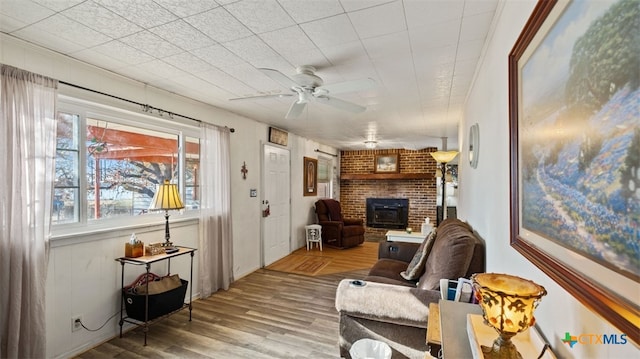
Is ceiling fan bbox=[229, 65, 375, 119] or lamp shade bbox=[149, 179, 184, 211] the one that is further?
lamp shade bbox=[149, 179, 184, 211]

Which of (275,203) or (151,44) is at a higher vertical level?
(151,44)

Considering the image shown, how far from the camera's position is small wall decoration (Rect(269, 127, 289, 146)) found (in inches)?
185

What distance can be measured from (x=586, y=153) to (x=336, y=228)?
17.6 ft

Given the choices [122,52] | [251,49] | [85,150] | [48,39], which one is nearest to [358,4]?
[251,49]

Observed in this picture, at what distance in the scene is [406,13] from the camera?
5.20ft

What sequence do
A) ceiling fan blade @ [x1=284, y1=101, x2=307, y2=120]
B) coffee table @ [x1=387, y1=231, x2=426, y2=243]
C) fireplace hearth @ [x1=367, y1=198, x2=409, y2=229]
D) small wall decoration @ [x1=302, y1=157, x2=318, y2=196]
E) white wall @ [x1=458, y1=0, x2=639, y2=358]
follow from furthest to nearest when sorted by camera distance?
fireplace hearth @ [x1=367, y1=198, x2=409, y2=229] < small wall decoration @ [x1=302, y1=157, x2=318, y2=196] < coffee table @ [x1=387, y1=231, x2=426, y2=243] < ceiling fan blade @ [x1=284, y1=101, x2=307, y2=120] < white wall @ [x1=458, y1=0, x2=639, y2=358]

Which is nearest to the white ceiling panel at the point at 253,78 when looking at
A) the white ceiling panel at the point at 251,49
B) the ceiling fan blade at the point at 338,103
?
the white ceiling panel at the point at 251,49

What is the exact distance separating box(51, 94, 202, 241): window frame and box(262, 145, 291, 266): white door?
1548 mm

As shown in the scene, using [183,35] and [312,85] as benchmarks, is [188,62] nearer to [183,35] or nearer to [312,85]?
[183,35]

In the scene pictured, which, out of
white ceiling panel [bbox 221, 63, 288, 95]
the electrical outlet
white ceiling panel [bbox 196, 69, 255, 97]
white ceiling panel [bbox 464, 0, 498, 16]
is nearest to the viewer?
white ceiling panel [bbox 464, 0, 498, 16]

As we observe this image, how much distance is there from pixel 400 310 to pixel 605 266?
142 cm

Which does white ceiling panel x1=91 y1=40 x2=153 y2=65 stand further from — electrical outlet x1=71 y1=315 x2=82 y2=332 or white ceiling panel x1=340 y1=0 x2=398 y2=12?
electrical outlet x1=71 y1=315 x2=82 y2=332

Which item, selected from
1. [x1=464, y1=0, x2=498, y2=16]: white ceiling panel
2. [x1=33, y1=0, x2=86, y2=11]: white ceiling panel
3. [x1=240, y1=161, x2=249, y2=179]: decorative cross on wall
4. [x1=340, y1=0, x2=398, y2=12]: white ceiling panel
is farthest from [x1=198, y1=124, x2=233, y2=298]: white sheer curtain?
[x1=464, y1=0, x2=498, y2=16]: white ceiling panel

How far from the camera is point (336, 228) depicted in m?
5.87
